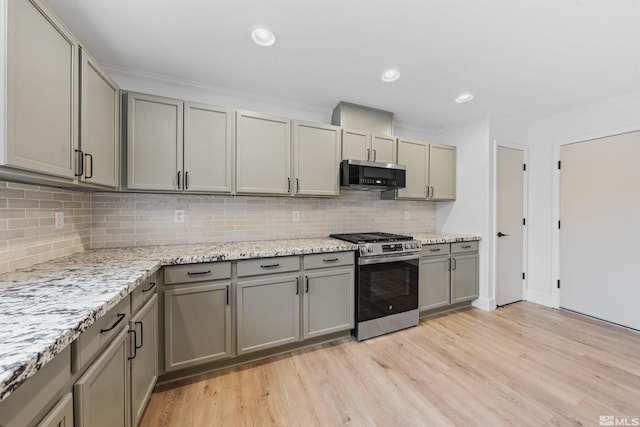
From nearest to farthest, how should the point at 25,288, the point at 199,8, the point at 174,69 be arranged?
the point at 25,288
the point at 199,8
the point at 174,69

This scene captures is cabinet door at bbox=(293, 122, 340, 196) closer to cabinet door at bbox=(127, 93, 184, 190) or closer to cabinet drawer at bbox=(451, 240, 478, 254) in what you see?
cabinet door at bbox=(127, 93, 184, 190)

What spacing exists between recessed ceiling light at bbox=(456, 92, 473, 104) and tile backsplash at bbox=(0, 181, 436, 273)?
1.41 m

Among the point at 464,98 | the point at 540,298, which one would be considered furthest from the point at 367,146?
the point at 540,298

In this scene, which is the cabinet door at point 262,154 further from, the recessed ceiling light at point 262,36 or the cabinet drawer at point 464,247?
the cabinet drawer at point 464,247

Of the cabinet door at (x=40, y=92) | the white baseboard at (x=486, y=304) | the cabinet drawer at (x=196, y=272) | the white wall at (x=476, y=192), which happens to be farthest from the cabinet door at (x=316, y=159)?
the white baseboard at (x=486, y=304)

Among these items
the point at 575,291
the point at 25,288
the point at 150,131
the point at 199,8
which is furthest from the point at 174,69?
the point at 575,291

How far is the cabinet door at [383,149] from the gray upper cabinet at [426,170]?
0.11 m

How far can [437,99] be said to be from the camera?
281cm

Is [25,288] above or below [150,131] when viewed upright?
below

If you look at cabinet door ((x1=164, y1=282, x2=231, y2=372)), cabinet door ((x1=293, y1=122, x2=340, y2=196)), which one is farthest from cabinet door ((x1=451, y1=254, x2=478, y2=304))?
cabinet door ((x1=164, y1=282, x2=231, y2=372))

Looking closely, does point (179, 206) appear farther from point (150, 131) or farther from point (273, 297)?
point (273, 297)

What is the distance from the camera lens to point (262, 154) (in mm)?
2432

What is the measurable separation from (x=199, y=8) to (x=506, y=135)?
3717mm

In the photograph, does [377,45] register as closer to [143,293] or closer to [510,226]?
[143,293]
